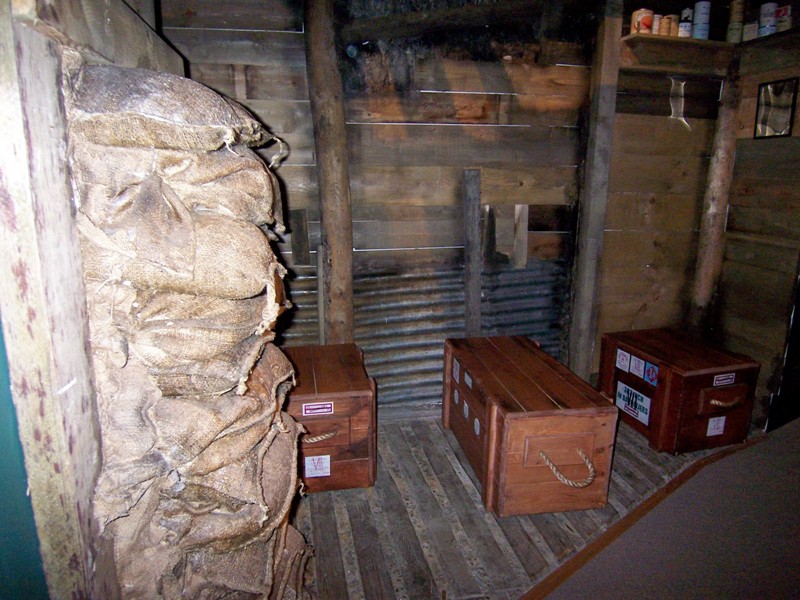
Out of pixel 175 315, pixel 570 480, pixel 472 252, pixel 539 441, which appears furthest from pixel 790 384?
pixel 175 315

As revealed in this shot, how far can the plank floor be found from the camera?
178cm

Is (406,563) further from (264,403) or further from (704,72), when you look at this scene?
(704,72)

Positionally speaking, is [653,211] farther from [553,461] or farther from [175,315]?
[175,315]

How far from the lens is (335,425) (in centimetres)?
215

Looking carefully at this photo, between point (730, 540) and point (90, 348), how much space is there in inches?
48.0

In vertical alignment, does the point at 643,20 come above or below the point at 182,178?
above

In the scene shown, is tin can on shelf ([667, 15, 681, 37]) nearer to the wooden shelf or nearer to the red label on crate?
the wooden shelf

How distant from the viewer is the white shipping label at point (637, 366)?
2.61 meters

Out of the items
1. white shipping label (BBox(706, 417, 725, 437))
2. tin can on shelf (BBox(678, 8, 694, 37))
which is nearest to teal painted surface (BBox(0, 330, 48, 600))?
white shipping label (BBox(706, 417, 725, 437))

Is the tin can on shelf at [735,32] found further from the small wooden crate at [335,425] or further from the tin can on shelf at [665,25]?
the small wooden crate at [335,425]

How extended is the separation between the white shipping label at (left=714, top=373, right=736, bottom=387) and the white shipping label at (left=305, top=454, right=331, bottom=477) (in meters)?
1.81

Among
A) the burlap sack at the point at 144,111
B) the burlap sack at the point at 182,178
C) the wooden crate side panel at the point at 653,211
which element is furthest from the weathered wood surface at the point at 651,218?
the burlap sack at the point at 144,111

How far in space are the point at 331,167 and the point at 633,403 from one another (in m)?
1.97

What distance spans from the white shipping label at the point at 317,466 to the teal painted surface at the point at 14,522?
123cm
